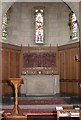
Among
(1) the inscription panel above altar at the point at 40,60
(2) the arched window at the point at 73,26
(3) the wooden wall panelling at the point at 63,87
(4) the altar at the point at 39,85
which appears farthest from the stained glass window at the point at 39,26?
(3) the wooden wall panelling at the point at 63,87

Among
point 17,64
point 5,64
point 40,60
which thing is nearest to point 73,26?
point 40,60

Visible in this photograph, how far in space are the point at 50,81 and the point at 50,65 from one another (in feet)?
3.15

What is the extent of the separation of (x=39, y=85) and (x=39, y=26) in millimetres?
3616

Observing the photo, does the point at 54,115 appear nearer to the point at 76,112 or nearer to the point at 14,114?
the point at 14,114

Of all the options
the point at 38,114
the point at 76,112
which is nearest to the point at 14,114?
the point at 38,114

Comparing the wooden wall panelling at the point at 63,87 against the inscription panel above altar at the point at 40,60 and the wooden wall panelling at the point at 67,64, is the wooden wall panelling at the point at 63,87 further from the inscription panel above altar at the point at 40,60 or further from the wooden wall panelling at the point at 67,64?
the inscription panel above altar at the point at 40,60

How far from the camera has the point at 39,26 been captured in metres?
17.4

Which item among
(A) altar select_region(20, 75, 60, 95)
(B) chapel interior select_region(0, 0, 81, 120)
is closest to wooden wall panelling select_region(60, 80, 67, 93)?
(B) chapel interior select_region(0, 0, 81, 120)

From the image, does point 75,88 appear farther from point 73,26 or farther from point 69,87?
point 73,26

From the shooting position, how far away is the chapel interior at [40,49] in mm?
15523

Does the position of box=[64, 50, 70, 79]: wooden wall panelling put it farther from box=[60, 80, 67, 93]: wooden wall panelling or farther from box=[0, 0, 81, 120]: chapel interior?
box=[60, 80, 67, 93]: wooden wall panelling

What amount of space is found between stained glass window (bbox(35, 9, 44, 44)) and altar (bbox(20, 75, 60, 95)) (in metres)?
2.35

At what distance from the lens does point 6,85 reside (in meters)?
15.3

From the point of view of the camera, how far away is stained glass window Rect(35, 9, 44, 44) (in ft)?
56.8
